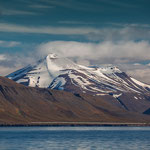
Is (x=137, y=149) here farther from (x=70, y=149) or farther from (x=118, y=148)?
(x=70, y=149)

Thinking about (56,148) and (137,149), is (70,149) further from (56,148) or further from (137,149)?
(137,149)

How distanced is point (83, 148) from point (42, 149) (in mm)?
9059

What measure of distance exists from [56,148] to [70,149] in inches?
138

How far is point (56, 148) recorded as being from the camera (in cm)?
10231

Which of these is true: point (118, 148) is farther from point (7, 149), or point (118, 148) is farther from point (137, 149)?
point (7, 149)

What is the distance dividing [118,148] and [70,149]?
10.8 m

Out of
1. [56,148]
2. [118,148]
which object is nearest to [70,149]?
[56,148]

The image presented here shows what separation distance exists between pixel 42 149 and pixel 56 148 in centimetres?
Answer: 362

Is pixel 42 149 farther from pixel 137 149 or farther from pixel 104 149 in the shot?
pixel 137 149

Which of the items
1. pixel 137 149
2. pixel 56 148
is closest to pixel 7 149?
pixel 56 148

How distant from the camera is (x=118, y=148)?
104250 millimetres

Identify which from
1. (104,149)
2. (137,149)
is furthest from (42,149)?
(137,149)

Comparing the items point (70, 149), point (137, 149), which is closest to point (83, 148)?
point (70, 149)

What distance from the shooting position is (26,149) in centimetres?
9950
